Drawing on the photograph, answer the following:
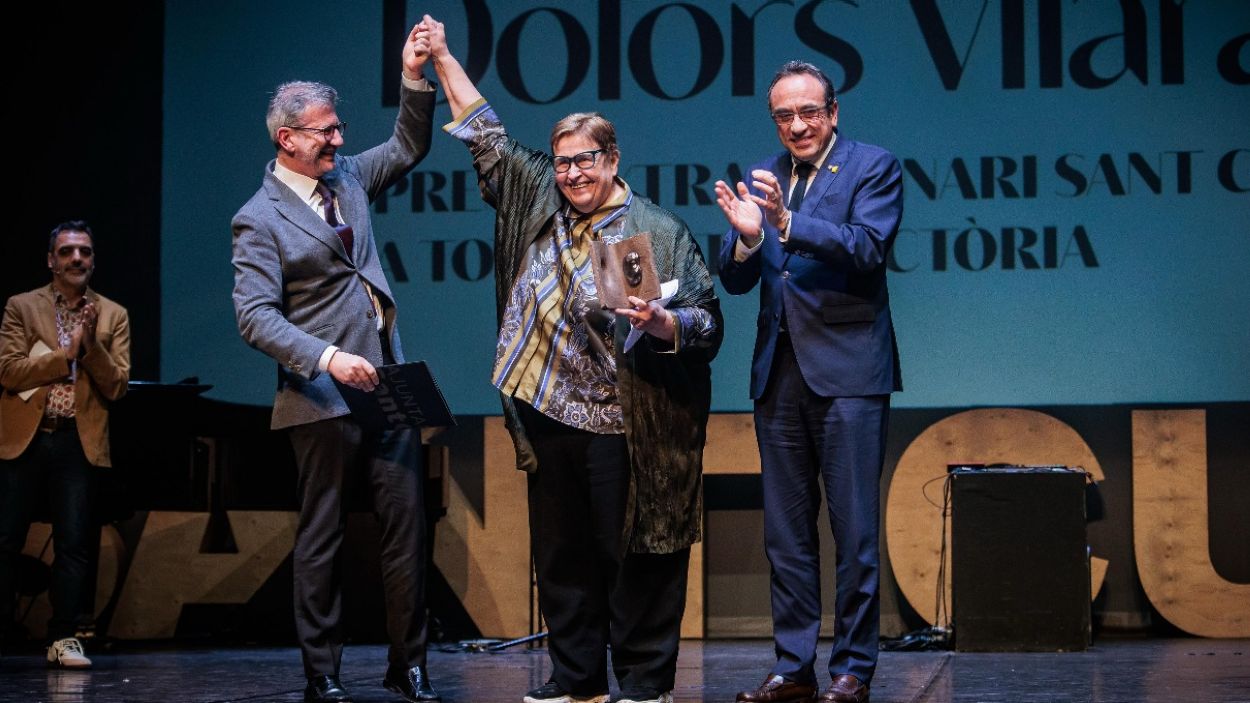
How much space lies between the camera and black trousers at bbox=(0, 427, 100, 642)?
5.37 meters

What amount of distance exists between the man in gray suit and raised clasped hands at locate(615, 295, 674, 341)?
34.4 inches

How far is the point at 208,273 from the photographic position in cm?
643

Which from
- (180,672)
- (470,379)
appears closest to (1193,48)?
(470,379)

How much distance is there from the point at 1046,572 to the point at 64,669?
134 inches

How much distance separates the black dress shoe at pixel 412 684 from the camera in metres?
3.62

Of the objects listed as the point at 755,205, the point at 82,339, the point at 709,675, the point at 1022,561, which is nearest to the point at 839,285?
the point at 755,205

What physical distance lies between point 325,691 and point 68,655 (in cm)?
187

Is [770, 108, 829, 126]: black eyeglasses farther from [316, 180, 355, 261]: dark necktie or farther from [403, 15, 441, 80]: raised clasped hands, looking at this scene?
[316, 180, 355, 261]: dark necktie

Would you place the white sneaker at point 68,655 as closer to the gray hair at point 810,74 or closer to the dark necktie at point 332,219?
the dark necktie at point 332,219

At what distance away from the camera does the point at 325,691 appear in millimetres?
3590

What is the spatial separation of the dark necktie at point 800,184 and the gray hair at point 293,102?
1.19m

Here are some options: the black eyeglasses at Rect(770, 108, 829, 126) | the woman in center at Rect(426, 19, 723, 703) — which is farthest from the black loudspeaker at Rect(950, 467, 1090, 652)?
the woman in center at Rect(426, 19, 723, 703)

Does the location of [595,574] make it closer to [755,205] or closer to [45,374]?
[755,205]

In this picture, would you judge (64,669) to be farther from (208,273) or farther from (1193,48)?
(1193,48)
